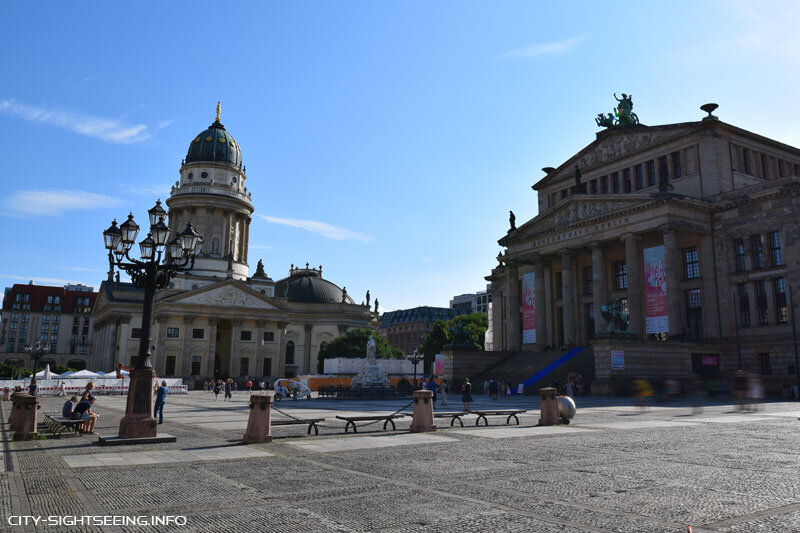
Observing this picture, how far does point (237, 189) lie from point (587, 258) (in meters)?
65.0

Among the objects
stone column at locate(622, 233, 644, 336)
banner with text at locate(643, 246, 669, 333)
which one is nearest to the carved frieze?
stone column at locate(622, 233, 644, 336)

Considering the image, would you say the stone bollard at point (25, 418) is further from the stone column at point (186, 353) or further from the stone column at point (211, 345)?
the stone column at point (211, 345)

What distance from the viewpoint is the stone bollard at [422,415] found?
62.2 ft

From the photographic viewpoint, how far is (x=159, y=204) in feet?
60.4

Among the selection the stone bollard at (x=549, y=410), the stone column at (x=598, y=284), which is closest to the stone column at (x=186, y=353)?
the stone column at (x=598, y=284)

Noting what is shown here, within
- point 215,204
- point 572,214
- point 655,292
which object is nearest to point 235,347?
point 215,204

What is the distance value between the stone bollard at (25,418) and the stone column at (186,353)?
7182 cm

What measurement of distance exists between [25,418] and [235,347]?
75267 mm

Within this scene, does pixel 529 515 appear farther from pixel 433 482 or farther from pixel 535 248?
pixel 535 248

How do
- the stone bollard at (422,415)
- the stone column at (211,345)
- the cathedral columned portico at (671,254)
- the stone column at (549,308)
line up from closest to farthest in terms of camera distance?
the stone bollard at (422,415) → the cathedral columned portico at (671,254) → the stone column at (549,308) → the stone column at (211,345)

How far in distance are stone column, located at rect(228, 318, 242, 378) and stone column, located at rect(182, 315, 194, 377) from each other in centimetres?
610

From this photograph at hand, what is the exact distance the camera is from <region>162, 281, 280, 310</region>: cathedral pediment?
87125mm

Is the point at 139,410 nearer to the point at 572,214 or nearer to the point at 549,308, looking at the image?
the point at 572,214

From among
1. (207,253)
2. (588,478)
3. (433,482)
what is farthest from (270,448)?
(207,253)
